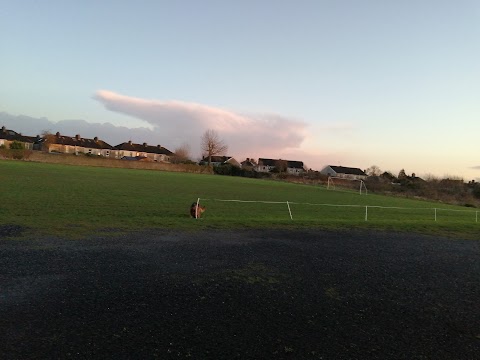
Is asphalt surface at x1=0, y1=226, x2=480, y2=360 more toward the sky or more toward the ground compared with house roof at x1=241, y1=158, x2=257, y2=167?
more toward the ground

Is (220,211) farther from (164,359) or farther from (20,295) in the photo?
(164,359)

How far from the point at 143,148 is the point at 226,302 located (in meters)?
155

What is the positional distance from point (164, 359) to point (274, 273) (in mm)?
4268

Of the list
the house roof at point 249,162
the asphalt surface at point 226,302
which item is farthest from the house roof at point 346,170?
the asphalt surface at point 226,302

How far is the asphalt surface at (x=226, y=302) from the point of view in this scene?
15.5 feet

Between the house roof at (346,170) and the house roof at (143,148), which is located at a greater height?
the house roof at (143,148)

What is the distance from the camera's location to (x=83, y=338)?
470 centimetres

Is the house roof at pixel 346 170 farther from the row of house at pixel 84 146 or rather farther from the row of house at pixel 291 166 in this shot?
the row of house at pixel 84 146

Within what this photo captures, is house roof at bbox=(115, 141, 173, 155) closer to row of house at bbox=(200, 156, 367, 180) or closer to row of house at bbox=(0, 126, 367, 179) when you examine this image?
row of house at bbox=(0, 126, 367, 179)

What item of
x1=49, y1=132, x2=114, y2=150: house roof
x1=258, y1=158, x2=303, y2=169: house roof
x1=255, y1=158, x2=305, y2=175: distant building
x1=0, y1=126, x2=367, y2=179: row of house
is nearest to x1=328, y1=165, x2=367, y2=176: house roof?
x1=0, y1=126, x2=367, y2=179: row of house


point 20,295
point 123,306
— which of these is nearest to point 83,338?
point 123,306

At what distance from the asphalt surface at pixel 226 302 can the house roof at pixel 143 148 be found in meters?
146

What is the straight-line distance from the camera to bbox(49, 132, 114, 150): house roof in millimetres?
136150

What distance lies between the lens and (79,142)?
14200cm
